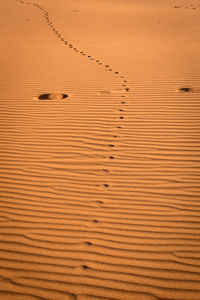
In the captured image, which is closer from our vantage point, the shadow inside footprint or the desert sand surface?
the desert sand surface

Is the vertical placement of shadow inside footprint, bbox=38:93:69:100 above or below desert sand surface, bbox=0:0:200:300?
above

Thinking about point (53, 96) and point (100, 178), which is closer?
point (100, 178)

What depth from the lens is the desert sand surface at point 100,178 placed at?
2.14 meters

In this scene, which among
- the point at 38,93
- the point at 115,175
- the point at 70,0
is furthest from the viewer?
the point at 70,0

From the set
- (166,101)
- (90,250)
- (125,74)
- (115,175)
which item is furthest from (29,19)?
(90,250)

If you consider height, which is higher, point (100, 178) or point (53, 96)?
point (53, 96)

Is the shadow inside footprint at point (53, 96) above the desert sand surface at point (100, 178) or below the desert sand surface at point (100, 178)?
above

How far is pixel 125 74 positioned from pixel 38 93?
1.97 metres

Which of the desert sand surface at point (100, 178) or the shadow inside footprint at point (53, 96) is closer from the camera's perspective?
the desert sand surface at point (100, 178)

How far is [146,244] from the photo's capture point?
236 centimetres

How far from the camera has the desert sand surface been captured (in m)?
2.14

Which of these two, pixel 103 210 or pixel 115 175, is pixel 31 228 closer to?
pixel 103 210

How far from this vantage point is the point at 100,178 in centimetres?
318

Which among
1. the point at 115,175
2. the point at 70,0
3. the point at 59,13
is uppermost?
the point at 70,0
